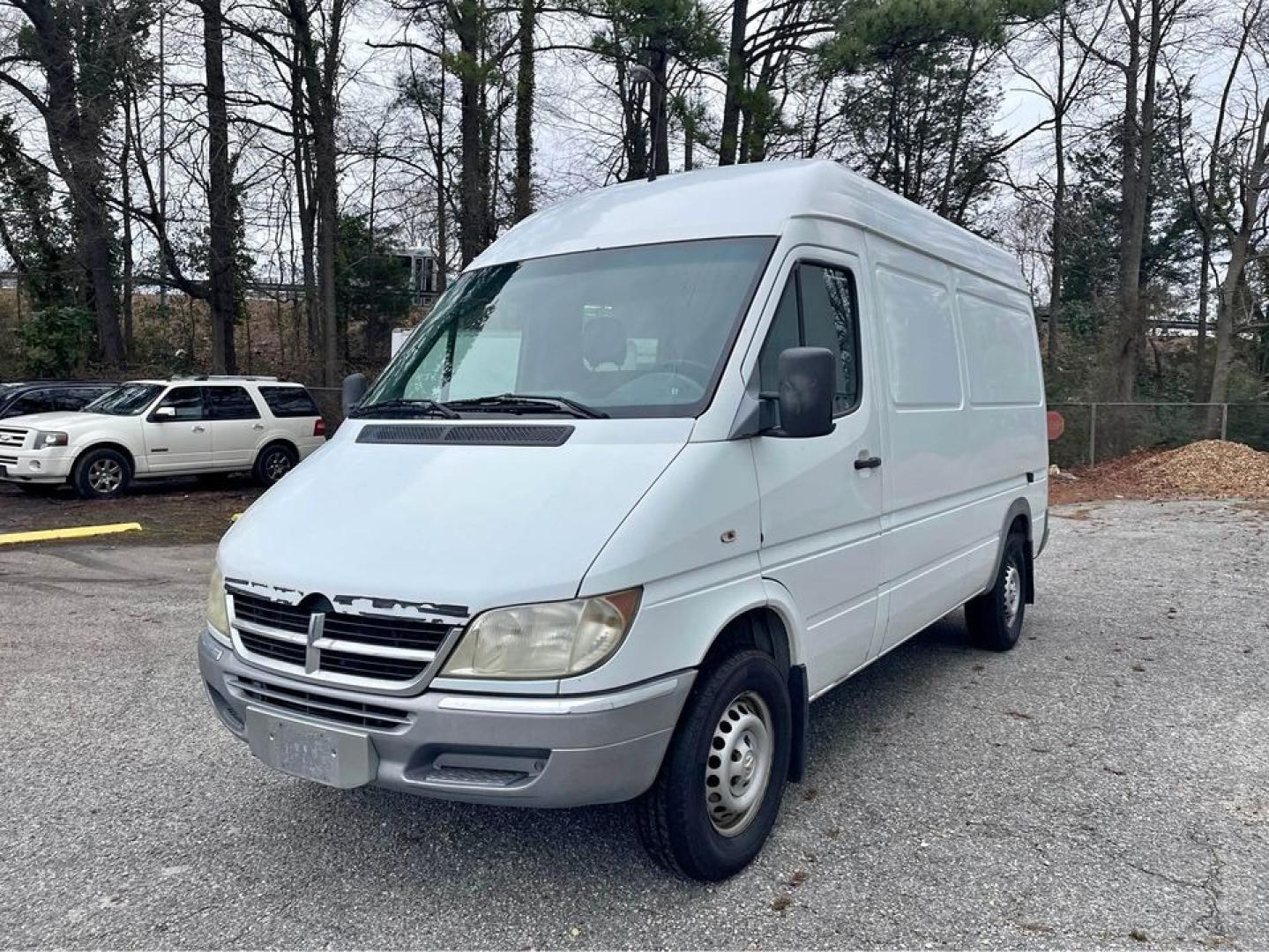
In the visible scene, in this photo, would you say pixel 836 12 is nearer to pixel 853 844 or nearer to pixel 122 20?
pixel 122 20

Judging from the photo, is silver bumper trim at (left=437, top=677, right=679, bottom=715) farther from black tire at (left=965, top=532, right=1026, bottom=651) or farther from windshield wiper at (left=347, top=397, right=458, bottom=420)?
black tire at (left=965, top=532, right=1026, bottom=651)

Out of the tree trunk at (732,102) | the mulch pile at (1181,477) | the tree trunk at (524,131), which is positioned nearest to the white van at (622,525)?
the mulch pile at (1181,477)

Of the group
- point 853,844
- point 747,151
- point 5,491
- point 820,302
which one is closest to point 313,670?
point 853,844

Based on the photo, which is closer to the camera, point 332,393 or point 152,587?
point 152,587

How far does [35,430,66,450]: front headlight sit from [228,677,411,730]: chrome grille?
11.6 meters

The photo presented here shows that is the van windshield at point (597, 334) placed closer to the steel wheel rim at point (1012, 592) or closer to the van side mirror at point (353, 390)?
the van side mirror at point (353, 390)

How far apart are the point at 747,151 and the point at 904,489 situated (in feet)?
52.0

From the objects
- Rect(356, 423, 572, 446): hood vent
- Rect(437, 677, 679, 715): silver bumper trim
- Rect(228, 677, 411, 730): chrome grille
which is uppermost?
Rect(356, 423, 572, 446): hood vent

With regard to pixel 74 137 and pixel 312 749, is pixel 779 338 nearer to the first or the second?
pixel 312 749

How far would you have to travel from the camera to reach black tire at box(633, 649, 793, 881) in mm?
3107

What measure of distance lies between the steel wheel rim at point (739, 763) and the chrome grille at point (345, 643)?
3.41 feet

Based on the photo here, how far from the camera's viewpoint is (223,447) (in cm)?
1459

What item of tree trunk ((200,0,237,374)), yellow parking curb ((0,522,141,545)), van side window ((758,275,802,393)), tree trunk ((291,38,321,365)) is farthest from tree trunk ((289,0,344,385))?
van side window ((758,275,802,393))

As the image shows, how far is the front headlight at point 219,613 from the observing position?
11.1 ft
